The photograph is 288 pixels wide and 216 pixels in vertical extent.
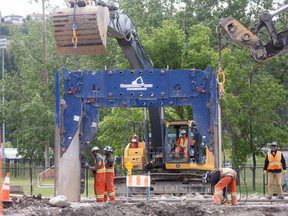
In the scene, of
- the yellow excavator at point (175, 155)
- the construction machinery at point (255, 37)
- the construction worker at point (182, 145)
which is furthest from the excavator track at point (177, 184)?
the construction machinery at point (255, 37)

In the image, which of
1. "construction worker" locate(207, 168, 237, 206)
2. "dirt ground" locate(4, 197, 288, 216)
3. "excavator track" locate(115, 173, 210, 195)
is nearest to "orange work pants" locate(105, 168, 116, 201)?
"dirt ground" locate(4, 197, 288, 216)

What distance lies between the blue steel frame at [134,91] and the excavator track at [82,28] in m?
1.83

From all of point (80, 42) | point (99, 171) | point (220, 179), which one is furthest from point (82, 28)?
point (220, 179)

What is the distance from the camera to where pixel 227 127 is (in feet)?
143

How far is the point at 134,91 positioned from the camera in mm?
23234

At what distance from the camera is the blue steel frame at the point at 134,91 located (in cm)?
2303

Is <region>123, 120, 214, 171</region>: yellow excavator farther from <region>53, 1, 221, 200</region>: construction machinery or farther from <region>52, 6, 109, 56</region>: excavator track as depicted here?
<region>52, 6, 109, 56</region>: excavator track

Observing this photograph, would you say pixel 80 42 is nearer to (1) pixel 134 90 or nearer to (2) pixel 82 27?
(2) pixel 82 27

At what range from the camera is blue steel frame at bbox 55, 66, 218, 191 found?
75.6 feet

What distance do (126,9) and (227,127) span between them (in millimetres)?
15314

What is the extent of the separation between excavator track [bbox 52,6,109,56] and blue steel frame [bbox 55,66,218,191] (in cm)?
183

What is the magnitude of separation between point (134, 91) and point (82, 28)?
3.10 metres

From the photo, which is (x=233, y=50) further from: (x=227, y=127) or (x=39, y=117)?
(x=39, y=117)

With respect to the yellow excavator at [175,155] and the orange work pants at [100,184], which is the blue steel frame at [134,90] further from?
the yellow excavator at [175,155]
